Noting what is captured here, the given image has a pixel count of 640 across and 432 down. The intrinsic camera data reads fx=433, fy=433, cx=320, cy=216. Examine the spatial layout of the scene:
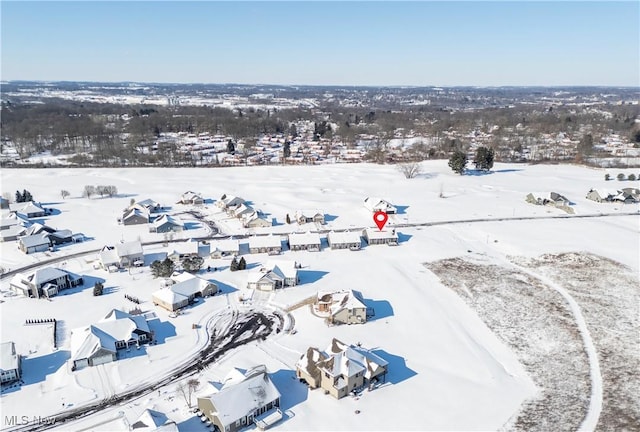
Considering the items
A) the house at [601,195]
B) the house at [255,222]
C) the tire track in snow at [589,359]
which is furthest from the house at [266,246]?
the house at [601,195]

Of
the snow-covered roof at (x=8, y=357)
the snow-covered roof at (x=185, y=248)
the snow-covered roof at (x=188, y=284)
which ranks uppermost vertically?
the snow-covered roof at (x=185, y=248)

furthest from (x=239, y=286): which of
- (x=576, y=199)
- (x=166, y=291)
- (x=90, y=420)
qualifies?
(x=576, y=199)

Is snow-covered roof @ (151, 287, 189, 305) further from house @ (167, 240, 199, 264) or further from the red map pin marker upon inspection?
the red map pin marker

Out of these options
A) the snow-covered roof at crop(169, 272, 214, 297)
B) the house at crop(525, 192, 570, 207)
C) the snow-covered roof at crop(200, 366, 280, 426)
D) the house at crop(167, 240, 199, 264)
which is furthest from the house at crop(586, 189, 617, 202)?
the snow-covered roof at crop(200, 366, 280, 426)

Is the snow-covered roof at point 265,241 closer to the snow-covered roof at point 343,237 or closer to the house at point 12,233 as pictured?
the snow-covered roof at point 343,237

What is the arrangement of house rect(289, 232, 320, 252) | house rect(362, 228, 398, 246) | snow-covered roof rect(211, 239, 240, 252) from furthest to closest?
1. house rect(362, 228, 398, 246)
2. house rect(289, 232, 320, 252)
3. snow-covered roof rect(211, 239, 240, 252)

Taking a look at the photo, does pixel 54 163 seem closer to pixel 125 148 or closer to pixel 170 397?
pixel 125 148
